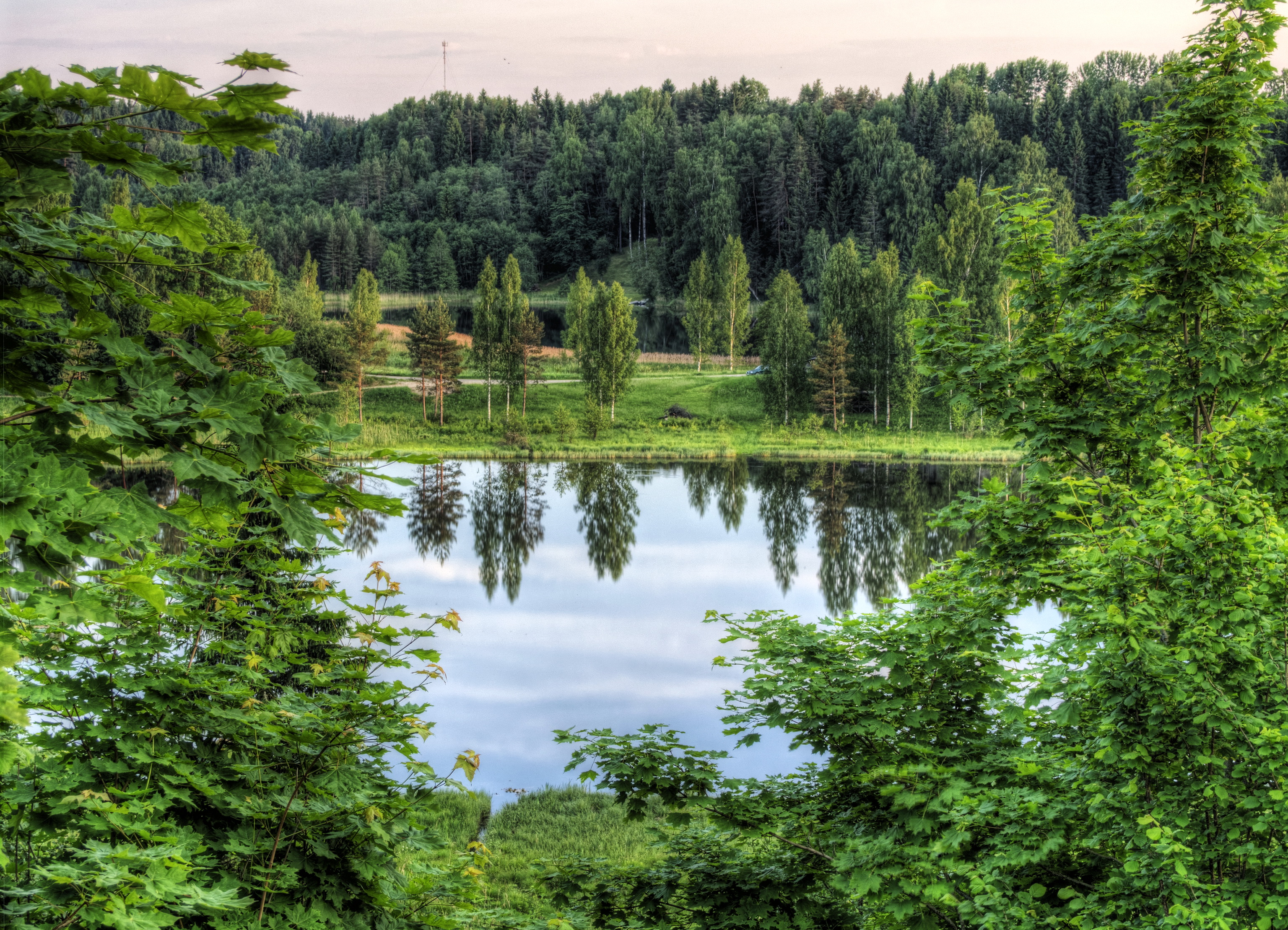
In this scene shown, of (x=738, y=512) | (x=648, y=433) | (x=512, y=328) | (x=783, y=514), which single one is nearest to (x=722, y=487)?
(x=738, y=512)

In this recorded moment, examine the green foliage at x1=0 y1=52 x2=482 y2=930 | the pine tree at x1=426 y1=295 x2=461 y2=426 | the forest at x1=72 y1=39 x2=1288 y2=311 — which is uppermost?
the forest at x1=72 y1=39 x2=1288 y2=311

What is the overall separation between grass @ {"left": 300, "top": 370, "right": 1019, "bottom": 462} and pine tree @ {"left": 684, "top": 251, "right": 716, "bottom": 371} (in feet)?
14.3

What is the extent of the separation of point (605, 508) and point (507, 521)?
14.4ft

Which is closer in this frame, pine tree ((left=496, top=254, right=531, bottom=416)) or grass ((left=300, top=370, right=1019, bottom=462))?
grass ((left=300, top=370, right=1019, bottom=462))

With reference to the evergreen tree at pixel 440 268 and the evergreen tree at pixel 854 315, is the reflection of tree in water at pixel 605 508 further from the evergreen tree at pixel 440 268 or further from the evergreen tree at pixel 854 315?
the evergreen tree at pixel 440 268

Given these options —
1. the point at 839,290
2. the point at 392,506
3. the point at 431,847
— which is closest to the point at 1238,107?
the point at 392,506

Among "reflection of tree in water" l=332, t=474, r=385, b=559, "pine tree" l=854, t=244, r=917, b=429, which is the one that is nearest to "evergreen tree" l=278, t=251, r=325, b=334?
"reflection of tree in water" l=332, t=474, r=385, b=559

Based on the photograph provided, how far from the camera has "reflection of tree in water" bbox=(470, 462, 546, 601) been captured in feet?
103

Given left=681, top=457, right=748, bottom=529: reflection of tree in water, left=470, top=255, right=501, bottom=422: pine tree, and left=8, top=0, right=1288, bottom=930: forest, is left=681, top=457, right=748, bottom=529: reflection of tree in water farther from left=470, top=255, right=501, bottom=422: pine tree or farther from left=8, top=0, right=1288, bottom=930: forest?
left=8, top=0, right=1288, bottom=930: forest

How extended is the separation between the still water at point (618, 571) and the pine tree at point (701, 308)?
16.0 meters

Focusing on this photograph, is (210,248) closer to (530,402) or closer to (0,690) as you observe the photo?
(0,690)

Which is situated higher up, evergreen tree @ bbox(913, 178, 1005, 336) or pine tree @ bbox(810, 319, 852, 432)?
evergreen tree @ bbox(913, 178, 1005, 336)

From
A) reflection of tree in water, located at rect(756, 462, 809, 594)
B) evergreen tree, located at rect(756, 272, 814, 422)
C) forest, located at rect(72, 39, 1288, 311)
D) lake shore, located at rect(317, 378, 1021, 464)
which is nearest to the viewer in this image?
reflection of tree in water, located at rect(756, 462, 809, 594)

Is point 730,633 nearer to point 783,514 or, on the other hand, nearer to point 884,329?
point 783,514
